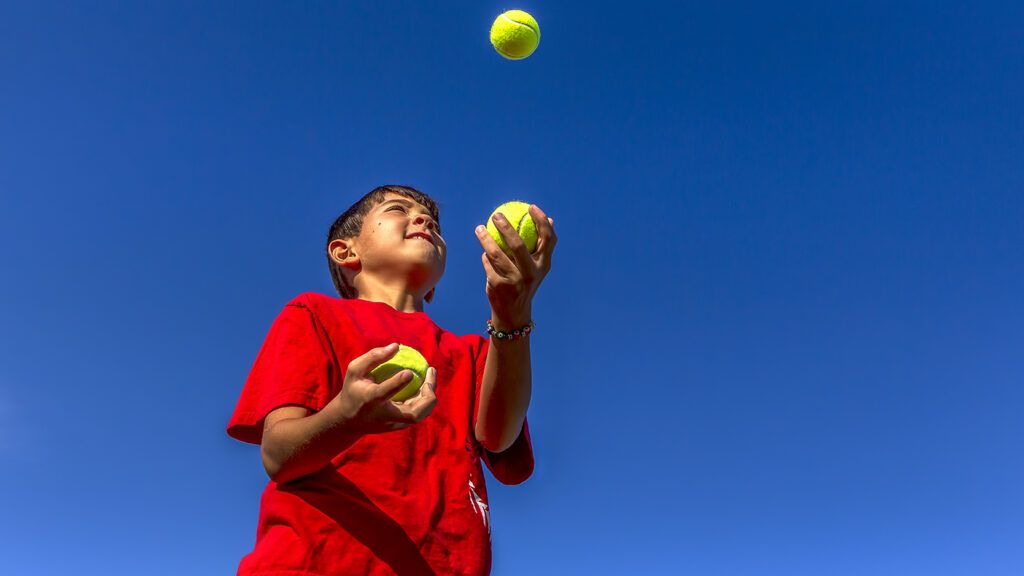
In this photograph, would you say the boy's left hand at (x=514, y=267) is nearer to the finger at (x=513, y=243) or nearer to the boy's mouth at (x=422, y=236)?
the finger at (x=513, y=243)

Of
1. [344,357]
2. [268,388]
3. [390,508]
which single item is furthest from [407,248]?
[390,508]

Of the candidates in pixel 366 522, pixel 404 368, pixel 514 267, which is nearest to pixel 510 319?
pixel 514 267

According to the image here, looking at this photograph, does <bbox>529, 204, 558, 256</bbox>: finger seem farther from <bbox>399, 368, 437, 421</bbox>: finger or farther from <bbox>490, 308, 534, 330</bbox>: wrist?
<bbox>399, 368, 437, 421</bbox>: finger

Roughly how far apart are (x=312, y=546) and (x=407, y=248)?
1.85 meters

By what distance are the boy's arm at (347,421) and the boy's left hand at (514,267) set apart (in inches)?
22.4

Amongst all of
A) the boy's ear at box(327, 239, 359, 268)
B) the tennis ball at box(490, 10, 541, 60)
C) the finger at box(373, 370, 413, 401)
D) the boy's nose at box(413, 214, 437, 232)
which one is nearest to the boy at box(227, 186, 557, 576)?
the finger at box(373, 370, 413, 401)

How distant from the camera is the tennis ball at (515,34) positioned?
6332mm

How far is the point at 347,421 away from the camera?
105 inches

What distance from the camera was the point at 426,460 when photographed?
341cm

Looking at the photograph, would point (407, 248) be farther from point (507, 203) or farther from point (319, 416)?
point (319, 416)

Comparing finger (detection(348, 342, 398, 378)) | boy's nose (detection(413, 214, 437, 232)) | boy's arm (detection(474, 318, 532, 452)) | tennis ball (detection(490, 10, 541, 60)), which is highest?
tennis ball (detection(490, 10, 541, 60))

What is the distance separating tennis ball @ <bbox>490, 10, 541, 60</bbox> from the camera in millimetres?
6332

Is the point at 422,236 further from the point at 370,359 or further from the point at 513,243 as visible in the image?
the point at 370,359

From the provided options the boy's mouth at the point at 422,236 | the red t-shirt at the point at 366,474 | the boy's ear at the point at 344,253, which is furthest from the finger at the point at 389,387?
the boy's ear at the point at 344,253
